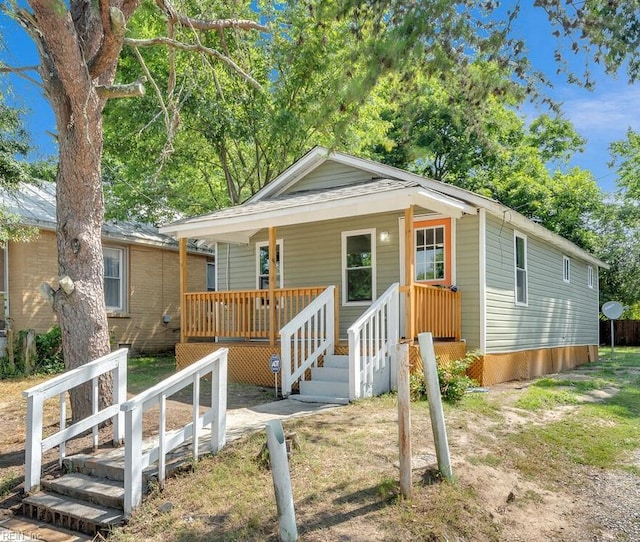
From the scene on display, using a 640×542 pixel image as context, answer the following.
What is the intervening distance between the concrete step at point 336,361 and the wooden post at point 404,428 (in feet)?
15.3

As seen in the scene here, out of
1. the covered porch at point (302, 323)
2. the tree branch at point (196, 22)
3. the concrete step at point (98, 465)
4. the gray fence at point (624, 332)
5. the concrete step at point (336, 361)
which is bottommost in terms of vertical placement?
the gray fence at point (624, 332)

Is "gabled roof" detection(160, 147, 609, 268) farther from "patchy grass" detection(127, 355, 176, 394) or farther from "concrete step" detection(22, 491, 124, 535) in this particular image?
"concrete step" detection(22, 491, 124, 535)

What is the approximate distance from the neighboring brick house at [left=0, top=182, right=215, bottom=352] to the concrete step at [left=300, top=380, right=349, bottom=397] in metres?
7.38

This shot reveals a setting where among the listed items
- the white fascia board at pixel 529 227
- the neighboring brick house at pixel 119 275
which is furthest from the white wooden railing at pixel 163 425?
the neighboring brick house at pixel 119 275

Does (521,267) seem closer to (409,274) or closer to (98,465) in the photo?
(409,274)

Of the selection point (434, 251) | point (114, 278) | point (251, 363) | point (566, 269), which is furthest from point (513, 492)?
point (114, 278)

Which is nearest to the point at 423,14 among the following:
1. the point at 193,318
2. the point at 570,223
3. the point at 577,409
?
the point at 577,409

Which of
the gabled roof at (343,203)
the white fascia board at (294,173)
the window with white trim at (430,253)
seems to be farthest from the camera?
the white fascia board at (294,173)

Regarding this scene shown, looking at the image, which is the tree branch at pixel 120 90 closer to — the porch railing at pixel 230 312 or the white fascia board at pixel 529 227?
the porch railing at pixel 230 312

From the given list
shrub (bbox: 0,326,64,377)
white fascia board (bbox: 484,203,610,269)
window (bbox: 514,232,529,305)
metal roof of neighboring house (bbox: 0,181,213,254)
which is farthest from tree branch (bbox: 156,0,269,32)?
shrub (bbox: 0,326,64,377)

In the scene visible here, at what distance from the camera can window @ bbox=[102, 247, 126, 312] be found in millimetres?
16078

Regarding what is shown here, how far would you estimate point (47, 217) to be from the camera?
14000 mm

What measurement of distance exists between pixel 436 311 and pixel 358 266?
2.59m

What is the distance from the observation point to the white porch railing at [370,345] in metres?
8.20
